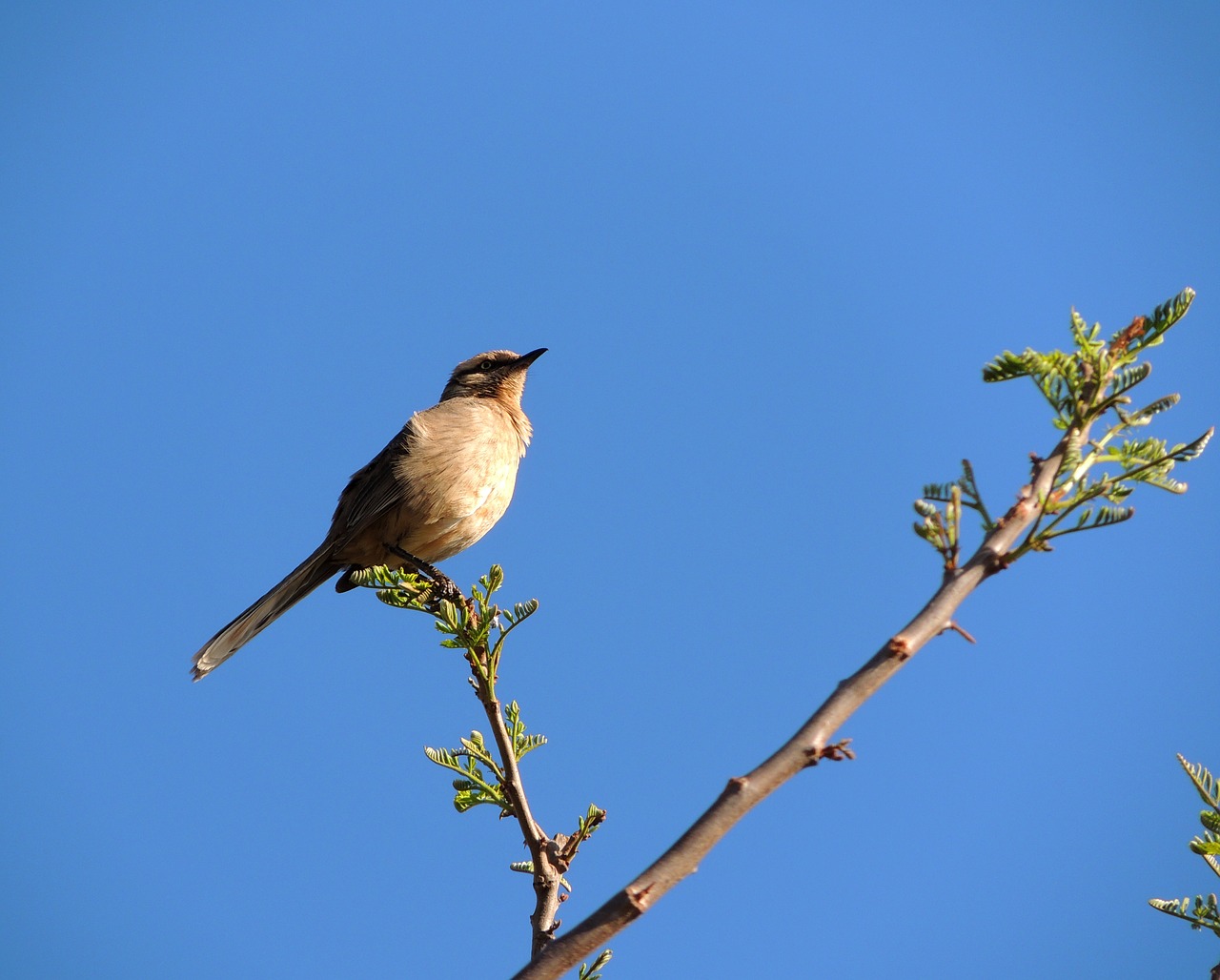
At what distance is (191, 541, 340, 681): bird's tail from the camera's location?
21.2 feet

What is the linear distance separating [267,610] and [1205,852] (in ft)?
17.9

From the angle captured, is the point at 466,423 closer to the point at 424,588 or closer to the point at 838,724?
the point at 424,588

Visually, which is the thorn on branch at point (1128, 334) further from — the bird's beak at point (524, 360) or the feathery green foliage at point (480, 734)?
the bird's beak at point (524, 360)

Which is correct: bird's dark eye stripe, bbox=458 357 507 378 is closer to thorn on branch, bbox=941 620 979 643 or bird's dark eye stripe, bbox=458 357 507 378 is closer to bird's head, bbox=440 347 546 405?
bird's head, bbox=440 347 546 405

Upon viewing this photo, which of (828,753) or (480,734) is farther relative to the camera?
(480,734)

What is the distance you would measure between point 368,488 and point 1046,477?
18.5 feet

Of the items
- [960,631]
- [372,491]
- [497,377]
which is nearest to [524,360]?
[497,377]

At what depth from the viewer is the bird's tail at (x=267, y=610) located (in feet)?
21.2

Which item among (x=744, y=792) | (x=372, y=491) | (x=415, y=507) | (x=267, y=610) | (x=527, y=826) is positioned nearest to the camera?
(x=744, y=792)

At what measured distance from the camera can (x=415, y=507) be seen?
6.96 metres

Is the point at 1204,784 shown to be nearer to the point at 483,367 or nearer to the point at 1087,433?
the point at 1087,433

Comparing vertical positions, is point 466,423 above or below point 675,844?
above

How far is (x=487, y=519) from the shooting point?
23.9 feet

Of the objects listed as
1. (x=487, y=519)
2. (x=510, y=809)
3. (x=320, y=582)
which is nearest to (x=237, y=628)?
(x=320, y=582)
